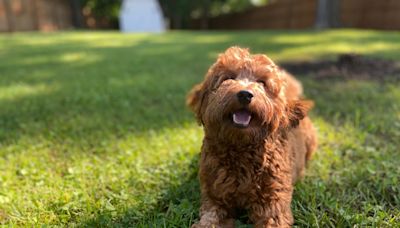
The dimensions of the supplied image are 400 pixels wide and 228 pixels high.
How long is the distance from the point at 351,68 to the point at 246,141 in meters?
5.94

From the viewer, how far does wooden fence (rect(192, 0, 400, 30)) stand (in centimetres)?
1959

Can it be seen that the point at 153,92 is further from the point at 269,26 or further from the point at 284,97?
the point at 269,26

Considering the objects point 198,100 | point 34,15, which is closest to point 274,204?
point 198,100

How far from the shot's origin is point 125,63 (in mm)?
9844

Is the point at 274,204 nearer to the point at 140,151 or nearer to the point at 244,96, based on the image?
the point at 244,96

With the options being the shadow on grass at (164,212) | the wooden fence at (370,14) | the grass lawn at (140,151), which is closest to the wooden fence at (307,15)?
the wooden fence at (370,14)

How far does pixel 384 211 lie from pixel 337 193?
0.47 m

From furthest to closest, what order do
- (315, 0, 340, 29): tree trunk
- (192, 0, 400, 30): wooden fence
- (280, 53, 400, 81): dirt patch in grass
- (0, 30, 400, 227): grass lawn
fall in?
1. (315, 0, 340, 29): tree trunk
2. (192, 0, 400, 30): wooden fence
3. (280, 53, 400, 81): dirt patch in grass
4. (0, 30, 400, 227): grass lawn

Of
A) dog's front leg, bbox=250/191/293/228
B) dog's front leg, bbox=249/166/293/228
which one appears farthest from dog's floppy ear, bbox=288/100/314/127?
dog's front leg, bbox=250/191/293/228

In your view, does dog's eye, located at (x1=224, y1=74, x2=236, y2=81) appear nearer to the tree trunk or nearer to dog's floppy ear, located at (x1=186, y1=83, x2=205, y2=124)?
dog's floppy ear, located at (x1=186, y1=83, x2=205, y2=124)

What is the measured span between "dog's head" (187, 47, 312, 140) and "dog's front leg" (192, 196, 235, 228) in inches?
22.2

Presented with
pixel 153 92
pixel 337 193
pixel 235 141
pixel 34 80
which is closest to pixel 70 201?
pixel 235 141

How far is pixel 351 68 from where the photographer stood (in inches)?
318

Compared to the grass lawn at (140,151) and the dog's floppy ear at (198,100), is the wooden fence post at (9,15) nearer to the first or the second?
the grass lawn at (140,151)
